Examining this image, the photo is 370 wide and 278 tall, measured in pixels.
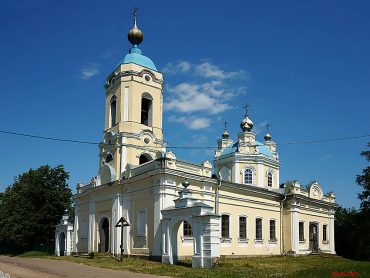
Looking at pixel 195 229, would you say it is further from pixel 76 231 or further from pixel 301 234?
pixel 301 234

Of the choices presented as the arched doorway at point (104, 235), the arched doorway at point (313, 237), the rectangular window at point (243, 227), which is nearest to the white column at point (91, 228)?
the arched doorway at point (104, 235)

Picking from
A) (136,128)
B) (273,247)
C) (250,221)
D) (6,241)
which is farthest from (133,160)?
(6,241)

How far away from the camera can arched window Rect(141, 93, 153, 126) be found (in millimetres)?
30109

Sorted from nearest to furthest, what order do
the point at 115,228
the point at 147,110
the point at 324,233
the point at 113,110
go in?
the point at 115,228 → the point at 147,110 → the point at 113,110 → the point at 324,233

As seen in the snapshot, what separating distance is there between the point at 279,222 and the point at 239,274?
58.3ft

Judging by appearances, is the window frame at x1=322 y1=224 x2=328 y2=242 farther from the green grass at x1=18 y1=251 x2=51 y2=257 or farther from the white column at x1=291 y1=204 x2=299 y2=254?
the green grass at x1=18 y1=251 x2=51 y2=257

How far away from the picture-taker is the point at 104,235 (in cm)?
2911

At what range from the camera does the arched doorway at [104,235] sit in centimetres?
2877

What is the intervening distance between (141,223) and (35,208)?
15707 mm

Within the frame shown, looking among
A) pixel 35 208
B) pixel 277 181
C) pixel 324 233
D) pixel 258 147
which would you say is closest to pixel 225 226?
pixel 258 147

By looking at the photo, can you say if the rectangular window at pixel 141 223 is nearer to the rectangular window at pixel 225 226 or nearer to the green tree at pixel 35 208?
the rectangular window at pixel 225 226

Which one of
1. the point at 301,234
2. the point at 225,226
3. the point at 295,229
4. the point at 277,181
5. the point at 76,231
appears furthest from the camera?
the point at 277,181

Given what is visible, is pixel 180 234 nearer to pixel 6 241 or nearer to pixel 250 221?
pixel 250 221

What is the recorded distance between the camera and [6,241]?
1560 inches
